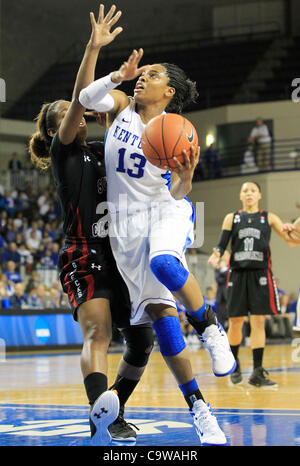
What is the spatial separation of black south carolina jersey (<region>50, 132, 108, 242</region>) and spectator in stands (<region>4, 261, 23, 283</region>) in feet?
37.4

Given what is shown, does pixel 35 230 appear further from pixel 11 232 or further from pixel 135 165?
pixel 135 165

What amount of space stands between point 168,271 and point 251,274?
4246mm

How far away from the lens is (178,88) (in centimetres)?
432

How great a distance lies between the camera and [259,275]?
7.81 metres

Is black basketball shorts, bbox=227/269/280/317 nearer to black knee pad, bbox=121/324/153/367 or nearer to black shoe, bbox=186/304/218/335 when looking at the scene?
black knee pad, bbox=121/324/153/367

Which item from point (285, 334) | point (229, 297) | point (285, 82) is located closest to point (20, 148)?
point (285, 82)

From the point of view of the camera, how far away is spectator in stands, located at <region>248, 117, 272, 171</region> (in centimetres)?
2112

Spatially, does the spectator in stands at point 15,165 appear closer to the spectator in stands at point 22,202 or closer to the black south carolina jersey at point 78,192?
the spectator in stands at point 22,202

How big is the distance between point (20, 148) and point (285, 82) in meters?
9.03

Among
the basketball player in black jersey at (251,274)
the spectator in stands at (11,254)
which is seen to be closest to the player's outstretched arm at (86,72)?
the basketball player in black jersey at (251,274)

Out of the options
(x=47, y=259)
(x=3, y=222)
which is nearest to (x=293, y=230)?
(x=47, y=259)

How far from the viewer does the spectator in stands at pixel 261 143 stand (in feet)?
69.3

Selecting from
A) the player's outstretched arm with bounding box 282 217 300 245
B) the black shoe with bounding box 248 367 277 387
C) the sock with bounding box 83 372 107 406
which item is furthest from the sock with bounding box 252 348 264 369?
the sock with bounding box 83 372 107 406

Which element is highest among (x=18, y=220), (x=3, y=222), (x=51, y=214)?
(x=51, y=214)
